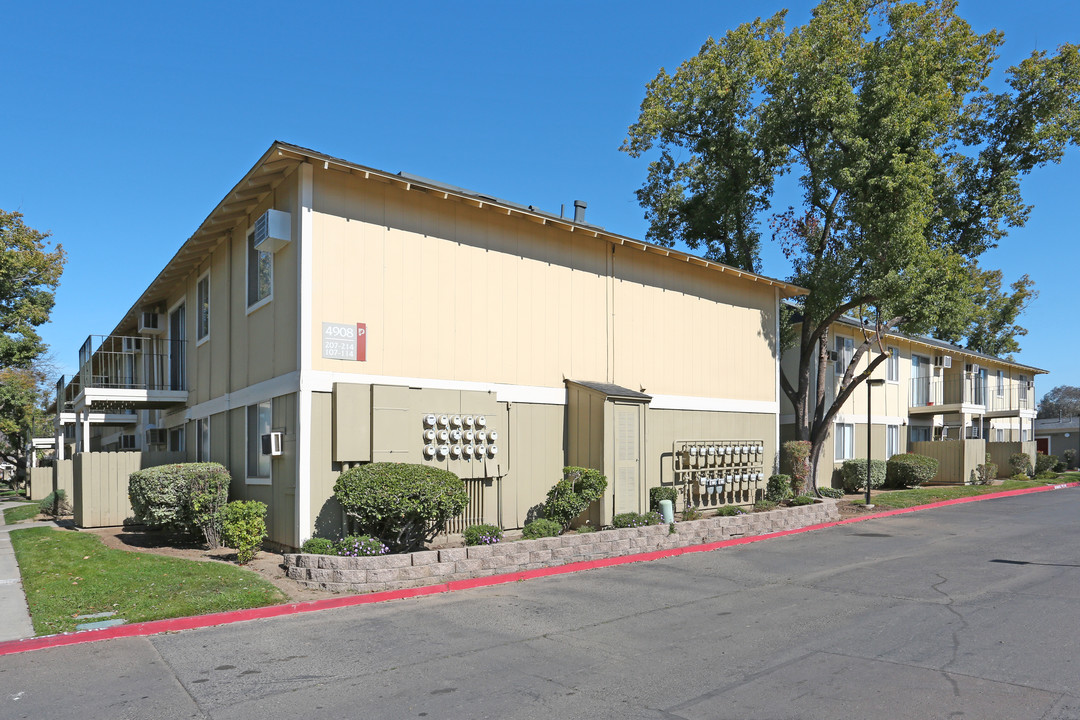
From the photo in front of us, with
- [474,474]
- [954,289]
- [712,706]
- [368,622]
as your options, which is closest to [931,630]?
[712,706]

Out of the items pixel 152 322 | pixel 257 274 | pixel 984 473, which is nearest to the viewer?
pixel 257 274

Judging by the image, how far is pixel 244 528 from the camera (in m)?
11.0

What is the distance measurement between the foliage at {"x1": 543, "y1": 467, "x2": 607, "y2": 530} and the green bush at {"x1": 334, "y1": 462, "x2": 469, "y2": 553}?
2.35 metres

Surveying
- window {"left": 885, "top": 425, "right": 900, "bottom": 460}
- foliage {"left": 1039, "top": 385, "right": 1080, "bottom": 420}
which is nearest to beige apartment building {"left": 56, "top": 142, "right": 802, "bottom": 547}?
window {"left": 885, "top": 425, "right": 900, "bottom": 460}

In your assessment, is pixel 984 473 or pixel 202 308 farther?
pixel 984 473

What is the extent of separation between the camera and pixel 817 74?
20234 mm

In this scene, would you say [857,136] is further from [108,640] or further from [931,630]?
[108,640]

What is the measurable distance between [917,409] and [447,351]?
2581cm

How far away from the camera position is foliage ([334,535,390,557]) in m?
10.4

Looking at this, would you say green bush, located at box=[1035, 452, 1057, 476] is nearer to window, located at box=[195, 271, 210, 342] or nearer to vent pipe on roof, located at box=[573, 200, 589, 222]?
vent pipe on roof, located at box=[573, 200, 589, 222]

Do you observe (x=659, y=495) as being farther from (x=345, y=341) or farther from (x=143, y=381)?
(x=143, y=381)

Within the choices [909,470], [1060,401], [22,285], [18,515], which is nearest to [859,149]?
[909,470]

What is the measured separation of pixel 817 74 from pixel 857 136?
6.54ft

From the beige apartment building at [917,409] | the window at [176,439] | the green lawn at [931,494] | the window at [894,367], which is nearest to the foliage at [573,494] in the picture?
the window at [176,439]
